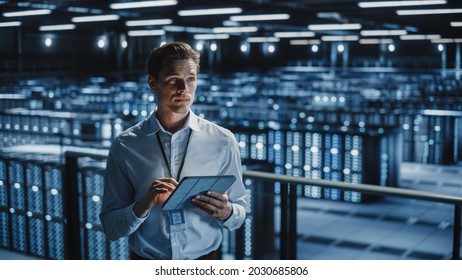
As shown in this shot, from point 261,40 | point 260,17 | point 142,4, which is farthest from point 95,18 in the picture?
point 261,40

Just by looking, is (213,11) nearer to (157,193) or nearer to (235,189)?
(235,189)

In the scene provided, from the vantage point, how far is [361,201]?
9.80 metres

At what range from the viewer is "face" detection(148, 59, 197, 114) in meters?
2.07

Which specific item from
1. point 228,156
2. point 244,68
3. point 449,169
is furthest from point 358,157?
point 244,68

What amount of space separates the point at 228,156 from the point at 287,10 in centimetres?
1503

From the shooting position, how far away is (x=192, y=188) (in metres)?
1.94

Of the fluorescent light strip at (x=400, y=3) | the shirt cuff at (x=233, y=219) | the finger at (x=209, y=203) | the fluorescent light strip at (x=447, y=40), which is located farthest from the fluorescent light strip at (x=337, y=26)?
the finger at (x=209, y=203)

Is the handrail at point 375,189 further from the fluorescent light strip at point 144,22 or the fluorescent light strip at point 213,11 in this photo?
the fluorescent light strip at point 144,22

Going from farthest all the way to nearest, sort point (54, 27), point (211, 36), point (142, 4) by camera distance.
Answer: point (211, 36), point (142, 4), point (54, 27)

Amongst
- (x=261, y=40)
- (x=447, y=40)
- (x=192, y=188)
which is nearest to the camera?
(x=192, y=188)

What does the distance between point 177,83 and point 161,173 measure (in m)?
0.33

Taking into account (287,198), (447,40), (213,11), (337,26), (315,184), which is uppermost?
(213,11)

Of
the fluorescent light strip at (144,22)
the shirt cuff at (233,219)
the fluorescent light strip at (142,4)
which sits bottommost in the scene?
the shirt cuff at (233,219)

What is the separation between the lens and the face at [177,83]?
2.07 m
